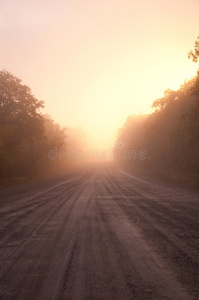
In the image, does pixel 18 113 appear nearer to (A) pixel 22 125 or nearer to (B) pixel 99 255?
(A) pixel 22 125

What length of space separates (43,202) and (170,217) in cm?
485

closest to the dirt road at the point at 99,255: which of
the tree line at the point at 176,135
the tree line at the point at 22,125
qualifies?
the tree line at the point at 176,135

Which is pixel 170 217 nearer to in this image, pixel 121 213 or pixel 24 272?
pixel 121 213

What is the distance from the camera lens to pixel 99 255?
3.57 metres

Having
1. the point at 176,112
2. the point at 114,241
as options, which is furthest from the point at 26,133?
the point at 114,241

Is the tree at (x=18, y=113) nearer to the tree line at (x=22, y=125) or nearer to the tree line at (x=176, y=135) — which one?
the tree line at (x=22, y=125)

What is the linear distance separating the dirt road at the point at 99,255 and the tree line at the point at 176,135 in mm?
11215

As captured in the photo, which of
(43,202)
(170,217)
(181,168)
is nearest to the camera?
(170,217)

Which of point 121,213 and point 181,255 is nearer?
point 181,255

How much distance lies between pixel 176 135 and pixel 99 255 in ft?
61.5

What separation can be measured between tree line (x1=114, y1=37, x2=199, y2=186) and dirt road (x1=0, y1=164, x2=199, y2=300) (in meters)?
11.2

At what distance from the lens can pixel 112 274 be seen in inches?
116

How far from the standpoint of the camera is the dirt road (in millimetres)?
2594

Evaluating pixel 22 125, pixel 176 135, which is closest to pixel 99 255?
pixel 176 135
